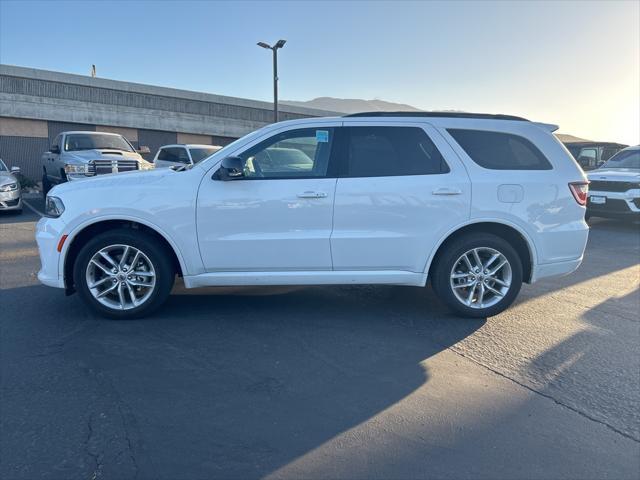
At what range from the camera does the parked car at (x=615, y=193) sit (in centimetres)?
1063

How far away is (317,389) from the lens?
3.44 m

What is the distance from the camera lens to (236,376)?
142 inches

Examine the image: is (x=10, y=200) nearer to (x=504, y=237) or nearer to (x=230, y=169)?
(x=230, y=169)

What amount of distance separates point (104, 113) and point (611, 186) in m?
20.2

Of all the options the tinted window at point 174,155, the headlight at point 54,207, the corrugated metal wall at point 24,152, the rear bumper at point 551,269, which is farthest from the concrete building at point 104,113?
the rear bumper at point 551,269

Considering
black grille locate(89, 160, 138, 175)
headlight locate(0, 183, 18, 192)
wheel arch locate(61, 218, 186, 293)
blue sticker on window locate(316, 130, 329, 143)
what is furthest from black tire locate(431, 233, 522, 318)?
headlight locate(0, 183, 18, 192)

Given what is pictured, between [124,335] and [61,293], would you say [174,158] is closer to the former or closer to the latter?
[61,293]

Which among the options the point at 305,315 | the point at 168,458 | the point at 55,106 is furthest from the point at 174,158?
the point at 168,458

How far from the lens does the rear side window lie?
484cm

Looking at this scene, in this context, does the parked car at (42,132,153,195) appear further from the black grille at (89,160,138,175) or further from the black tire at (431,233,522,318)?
the black tire at (431,233,522,318)

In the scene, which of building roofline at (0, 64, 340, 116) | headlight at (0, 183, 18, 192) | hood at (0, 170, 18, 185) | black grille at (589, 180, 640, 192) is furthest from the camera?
building roofline at (0, 64, 340, 116)

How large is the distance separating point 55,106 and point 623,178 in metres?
20.4

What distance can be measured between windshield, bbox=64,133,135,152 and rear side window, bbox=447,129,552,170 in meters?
10.8

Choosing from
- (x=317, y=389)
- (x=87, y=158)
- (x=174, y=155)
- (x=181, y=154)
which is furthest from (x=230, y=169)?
(x=174, y=155)
